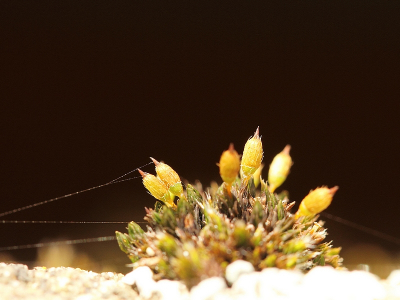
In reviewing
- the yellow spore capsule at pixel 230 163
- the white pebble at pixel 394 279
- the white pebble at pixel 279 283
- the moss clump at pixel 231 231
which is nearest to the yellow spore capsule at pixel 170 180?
the moss clump at pixel 231 231

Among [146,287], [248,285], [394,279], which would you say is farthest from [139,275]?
[394,279]

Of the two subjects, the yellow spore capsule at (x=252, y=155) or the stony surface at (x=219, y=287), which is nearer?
the stony surface at (x=219, y=287)

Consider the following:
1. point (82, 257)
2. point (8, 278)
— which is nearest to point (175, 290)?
point (8, 278)

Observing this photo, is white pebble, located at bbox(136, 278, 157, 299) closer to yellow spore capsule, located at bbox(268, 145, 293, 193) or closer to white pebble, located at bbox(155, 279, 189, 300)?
white pebble, located at bbox(155, 279, 189, 300)

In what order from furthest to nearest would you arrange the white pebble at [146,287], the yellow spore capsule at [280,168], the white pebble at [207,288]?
the yellow spore capsule at [280,168] → the white pebble at [146,287] → the white pebble at [207,288]

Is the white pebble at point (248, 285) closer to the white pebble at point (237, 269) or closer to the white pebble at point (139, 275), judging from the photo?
the white pebble at point (237, 269)

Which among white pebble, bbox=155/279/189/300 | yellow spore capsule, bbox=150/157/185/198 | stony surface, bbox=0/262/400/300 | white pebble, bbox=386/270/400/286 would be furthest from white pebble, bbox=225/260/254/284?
white pebble, bbox=386/270/400/286

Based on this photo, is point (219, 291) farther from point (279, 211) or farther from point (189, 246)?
Result: point (279, 211)
